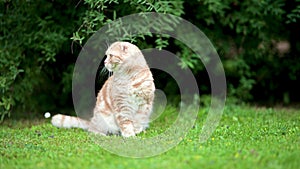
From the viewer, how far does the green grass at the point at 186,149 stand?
3.65 meters

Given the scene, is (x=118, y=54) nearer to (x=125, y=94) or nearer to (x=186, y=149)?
(x=125, y=94)

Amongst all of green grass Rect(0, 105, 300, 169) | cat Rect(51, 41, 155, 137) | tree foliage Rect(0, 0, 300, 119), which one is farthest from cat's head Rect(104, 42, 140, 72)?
green grass Rect(0, 105, 300, 169)

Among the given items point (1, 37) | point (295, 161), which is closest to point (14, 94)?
point (1, 37)

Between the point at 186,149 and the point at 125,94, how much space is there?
Result: 1505 millimetres

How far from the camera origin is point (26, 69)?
6891mm

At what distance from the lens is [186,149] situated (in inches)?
163

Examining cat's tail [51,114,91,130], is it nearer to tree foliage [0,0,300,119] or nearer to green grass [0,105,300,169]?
green grass [0,105,300,169]

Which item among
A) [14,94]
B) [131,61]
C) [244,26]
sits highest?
[244,26]

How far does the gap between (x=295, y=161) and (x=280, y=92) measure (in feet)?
17.0

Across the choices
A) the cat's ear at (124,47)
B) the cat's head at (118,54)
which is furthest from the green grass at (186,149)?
the cat's ear at (124,47)

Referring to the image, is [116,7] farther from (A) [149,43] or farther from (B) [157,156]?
(B) [157,156]

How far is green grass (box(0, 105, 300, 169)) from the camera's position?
3.65 metres

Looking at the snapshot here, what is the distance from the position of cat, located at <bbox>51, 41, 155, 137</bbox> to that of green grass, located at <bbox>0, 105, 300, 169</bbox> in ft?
0.82

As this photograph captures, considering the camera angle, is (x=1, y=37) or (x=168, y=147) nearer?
(x=168, y=147)
